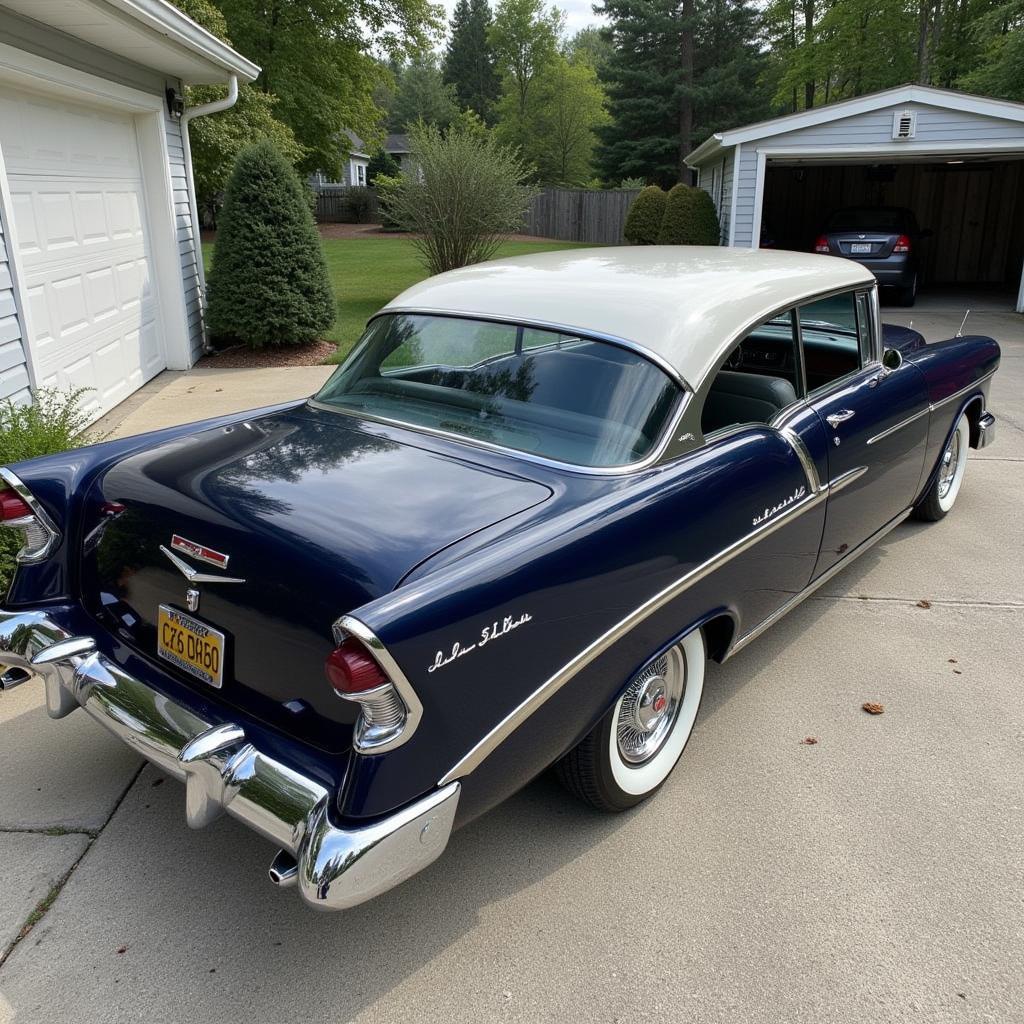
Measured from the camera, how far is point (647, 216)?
19.4 metres

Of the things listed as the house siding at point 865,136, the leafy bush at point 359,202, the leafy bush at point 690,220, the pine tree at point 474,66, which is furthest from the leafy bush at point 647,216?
the pine tree at point 474,66

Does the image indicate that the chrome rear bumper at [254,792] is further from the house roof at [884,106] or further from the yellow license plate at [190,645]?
the house roof at [884,106]

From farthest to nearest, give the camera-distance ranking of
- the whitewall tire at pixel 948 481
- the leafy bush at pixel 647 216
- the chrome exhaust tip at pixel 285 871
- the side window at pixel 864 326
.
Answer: the leafy bush at pixel 647 216, the whitewall tire at pixel 948 481, the side window at pixel 864 326, the chrome exhaust tip at pixel 285 871

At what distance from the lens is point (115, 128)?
26.9 feet

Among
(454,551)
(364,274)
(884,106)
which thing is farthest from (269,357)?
(884,106)

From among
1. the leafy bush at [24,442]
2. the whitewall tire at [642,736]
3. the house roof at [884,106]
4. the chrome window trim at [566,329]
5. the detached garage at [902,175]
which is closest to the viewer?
the whitewall tire at [642,736]

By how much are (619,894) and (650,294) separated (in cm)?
201

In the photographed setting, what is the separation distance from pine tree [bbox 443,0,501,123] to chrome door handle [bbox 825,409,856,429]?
62757 mm

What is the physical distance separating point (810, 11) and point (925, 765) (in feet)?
137

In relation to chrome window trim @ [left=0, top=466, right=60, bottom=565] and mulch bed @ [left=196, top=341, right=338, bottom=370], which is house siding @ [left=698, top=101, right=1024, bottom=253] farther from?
chrome window trim @ [left=0, top=466, right=60, bottom=565]

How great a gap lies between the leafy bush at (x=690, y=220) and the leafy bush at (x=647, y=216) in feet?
4.13

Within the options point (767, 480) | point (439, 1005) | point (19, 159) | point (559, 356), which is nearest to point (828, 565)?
Answer: point (767, 480)

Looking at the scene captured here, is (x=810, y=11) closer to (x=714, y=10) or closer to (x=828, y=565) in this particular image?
(x=714, y=10)

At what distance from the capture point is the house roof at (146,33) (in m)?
6.07
